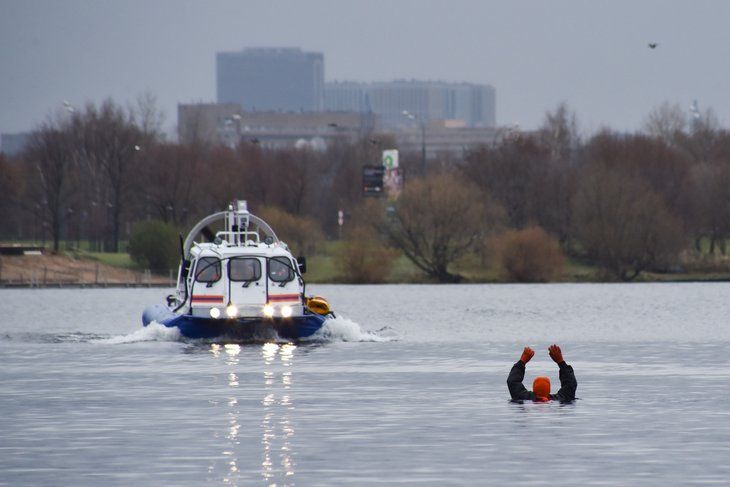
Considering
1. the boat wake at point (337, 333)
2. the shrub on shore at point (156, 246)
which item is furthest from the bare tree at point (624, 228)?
the boat wake at point (337, 333)

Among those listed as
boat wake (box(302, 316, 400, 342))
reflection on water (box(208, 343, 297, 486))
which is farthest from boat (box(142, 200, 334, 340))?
reflection on water (box(208, 343, 297, 486))

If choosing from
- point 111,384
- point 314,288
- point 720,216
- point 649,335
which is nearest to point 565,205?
point 720,216

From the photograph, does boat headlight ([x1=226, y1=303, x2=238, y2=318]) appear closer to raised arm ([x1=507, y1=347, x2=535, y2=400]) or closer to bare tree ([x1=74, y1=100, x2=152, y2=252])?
raised arm ([x1=507, y1=347, x2=535, y2=400])

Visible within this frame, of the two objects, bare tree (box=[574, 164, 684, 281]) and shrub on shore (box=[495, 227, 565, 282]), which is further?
bare tree (box=[574, 164, 684, 281])

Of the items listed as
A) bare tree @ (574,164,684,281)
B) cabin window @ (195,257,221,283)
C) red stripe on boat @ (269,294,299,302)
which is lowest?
red stripe on boat @ (269,294,299,302)

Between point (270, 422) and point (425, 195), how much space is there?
298 ft

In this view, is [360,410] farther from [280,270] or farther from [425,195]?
[425,195]

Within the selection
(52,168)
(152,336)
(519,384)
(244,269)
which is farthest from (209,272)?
(52,168)

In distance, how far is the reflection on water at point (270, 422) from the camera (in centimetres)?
2573

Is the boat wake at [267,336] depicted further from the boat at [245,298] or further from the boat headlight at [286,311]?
the boat headlight at [286,311]

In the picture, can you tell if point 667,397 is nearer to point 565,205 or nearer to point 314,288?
point 314,288

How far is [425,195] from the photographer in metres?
122

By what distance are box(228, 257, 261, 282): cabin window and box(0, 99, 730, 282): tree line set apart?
6597 centimetres

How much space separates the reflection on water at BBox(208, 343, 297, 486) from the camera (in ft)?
84.4
